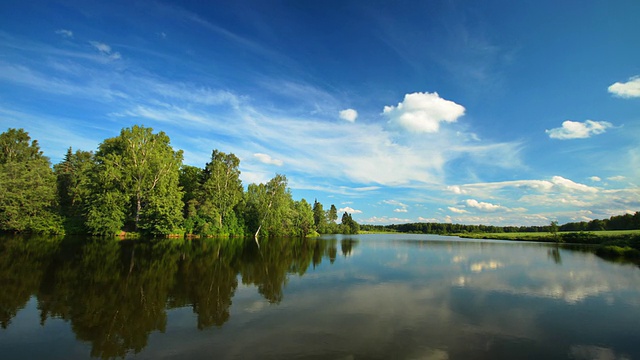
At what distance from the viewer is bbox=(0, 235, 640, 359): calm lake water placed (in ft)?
25.2

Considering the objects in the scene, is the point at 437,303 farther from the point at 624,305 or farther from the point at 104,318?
the point at 104,318

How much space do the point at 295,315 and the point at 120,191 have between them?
160 feet

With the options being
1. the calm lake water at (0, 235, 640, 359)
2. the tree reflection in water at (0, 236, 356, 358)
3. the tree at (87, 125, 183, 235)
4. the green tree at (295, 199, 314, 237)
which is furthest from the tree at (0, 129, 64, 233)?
the green tree at (295, 199, 314, 237)

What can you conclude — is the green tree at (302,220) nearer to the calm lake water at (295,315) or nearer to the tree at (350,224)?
the tree at (350,224)

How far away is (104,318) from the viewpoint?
30.7 ft

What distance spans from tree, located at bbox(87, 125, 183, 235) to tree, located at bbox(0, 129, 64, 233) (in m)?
7.44

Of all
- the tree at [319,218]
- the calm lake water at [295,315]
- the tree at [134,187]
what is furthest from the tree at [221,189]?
the tree at [319,218]

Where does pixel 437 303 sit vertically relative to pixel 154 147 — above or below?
below

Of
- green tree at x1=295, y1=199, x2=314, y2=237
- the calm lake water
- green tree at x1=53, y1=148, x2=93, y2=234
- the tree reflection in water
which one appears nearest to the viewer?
the calm lake water

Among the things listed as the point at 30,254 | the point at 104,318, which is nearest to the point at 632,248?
the point at 104,318

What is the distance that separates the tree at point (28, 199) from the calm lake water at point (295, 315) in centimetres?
3463

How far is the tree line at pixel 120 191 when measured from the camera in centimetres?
4491

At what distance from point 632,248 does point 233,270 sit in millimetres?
54143

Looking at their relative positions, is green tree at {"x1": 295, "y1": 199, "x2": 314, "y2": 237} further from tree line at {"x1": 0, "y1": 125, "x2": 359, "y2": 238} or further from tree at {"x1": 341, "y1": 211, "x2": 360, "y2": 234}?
tree at {"x1": 341, "y1": 211, "x2": 360, "y2": 234}
